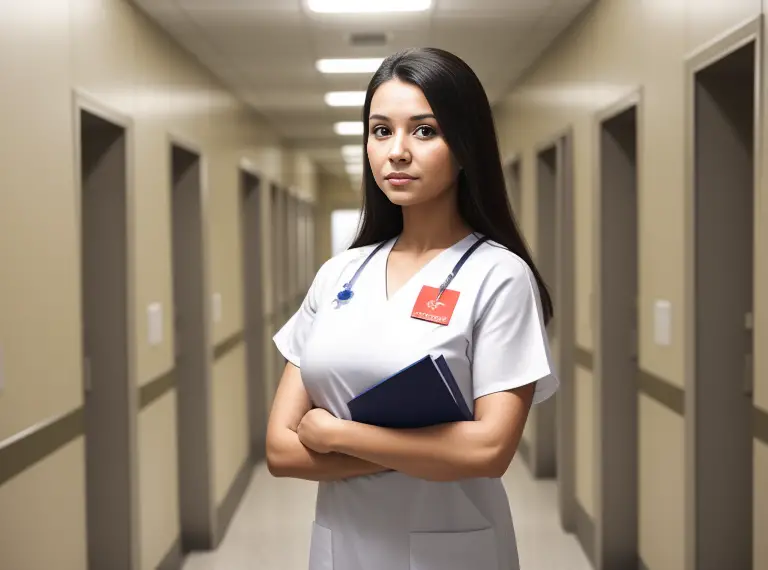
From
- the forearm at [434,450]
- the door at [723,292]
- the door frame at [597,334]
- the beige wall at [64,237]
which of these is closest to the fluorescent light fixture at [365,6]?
the beige wall at [64,237]

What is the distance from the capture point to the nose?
1441 mm

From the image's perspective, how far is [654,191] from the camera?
3.30 metres

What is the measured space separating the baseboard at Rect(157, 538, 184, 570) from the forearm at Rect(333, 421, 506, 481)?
298 centimetres

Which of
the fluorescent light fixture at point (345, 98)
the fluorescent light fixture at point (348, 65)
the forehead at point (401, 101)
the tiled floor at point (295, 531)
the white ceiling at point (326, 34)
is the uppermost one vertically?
the fluorescent light fixture at point (345, 98)

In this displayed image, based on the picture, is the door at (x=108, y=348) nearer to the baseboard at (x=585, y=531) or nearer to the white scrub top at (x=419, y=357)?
the baseboard at (x=585, y=531)

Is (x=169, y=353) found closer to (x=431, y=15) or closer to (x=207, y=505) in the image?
(x=207, y=505)

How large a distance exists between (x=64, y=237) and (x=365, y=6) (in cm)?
189

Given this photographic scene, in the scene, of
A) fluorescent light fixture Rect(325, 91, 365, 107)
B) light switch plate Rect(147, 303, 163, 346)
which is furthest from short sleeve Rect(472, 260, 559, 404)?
fluorescent light fixture Rect(325, 91, 365, 107)

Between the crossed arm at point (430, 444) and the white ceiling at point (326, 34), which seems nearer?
the crossed arm at point (430, 444)

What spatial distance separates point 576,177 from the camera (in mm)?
4480

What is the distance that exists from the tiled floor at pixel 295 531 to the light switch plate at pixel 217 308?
3.74 feet

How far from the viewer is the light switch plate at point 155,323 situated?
12.8 feet

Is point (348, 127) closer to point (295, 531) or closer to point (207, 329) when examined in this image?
point (207, 329)

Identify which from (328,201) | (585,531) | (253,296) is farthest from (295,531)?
(328,201)
